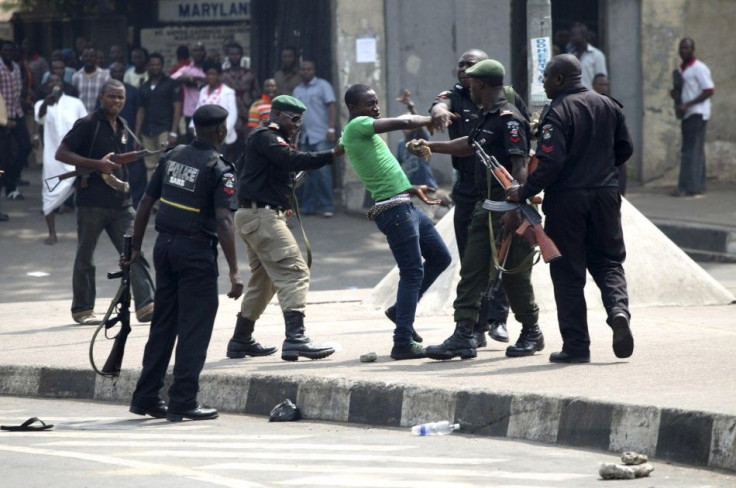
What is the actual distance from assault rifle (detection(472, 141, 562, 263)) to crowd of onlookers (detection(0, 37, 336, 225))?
7.84 m

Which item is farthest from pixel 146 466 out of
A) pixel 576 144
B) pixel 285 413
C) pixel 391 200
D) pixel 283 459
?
pixel 576 144

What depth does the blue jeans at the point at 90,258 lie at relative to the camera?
1035 cm

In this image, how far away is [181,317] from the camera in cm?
760

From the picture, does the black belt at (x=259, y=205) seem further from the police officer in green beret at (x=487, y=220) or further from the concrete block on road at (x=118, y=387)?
the concrete block on road at (x=118, y=387)

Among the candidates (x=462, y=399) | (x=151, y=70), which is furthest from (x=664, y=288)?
(x=151, y=70)

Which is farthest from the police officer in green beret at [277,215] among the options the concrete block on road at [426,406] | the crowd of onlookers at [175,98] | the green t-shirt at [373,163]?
the crowd of onlookers at [175,98]

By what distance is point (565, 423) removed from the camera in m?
6.79

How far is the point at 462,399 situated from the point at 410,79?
387 inches

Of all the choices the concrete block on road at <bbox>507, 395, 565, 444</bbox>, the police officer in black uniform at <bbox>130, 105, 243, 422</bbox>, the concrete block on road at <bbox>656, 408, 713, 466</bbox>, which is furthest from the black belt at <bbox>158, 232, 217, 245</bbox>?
the concrete block on road at <bbox>656, 408, 713, 466</bbox>

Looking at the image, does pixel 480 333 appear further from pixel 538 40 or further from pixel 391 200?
pixel 538 40

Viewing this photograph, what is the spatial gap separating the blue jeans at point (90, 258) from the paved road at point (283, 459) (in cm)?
274

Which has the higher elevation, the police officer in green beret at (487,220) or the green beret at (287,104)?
the green beret at (287,104)

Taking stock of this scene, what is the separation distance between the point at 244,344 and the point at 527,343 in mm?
1646

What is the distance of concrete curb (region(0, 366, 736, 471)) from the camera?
6305mm
